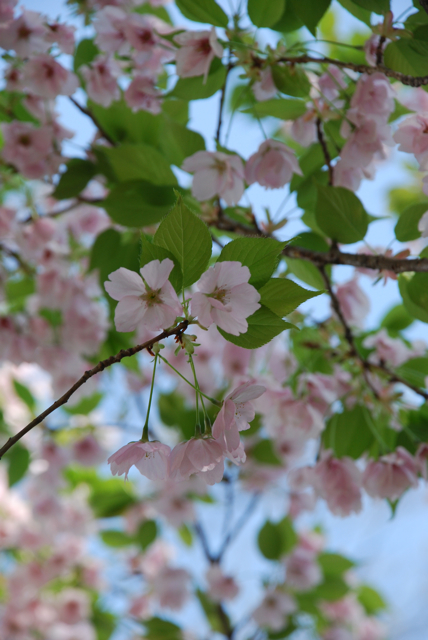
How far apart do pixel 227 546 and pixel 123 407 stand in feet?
2.28

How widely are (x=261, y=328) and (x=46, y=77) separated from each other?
82 centimetres

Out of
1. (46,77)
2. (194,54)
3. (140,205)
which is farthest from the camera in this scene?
(46,77)

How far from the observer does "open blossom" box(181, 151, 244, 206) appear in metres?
0.85

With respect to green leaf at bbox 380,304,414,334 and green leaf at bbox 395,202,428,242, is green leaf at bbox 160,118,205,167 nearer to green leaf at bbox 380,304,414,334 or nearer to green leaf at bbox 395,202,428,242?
green leaf at bbox 395,202,428,242

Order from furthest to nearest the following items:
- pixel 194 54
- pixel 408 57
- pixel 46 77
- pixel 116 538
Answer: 1. pixel 116 538
2. pixel 46 77
3. pixel 194 54
4. pixel 408 57

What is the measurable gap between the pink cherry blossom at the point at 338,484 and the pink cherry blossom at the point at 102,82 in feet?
3.00

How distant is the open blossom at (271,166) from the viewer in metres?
0.86

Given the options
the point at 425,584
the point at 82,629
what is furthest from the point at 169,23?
the point at 425,584

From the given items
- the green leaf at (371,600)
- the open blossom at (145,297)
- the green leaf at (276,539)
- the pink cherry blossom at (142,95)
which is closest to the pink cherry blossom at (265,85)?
the pink cherry blossom at (142,95)

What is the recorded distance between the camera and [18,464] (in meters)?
1.67

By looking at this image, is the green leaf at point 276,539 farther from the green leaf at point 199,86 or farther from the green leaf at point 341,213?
the green leaf at point 199,86

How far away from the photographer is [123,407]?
212cm

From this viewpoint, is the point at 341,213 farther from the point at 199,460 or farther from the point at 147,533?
the point at 147,533

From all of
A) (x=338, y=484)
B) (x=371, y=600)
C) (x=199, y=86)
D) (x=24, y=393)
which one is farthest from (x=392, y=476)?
(x=371, y=600)
